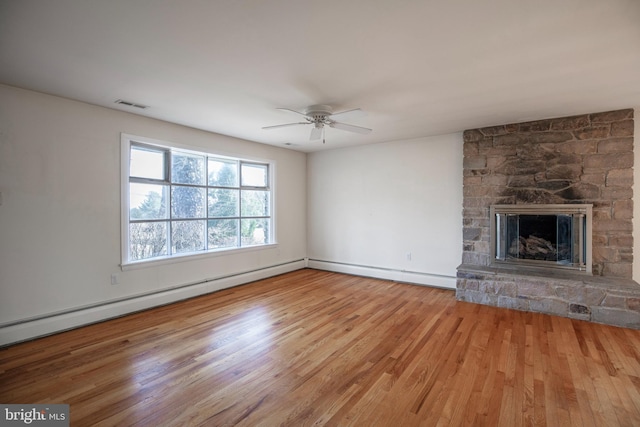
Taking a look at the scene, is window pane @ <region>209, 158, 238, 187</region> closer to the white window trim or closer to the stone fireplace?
the white window trim

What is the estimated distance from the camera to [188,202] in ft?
14.6

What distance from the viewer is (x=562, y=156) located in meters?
3.87

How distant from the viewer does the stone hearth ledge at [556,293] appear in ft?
10.8

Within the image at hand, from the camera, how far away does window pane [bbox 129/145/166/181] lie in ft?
12.7

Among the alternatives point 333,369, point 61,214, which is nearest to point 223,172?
point 61,214

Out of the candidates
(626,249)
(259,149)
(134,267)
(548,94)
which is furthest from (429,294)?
(134,267)

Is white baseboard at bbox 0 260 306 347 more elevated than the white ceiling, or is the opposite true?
the white ceiling

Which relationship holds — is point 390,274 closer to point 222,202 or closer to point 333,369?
point 333,369

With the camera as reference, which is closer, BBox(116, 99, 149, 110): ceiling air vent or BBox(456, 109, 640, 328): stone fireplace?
BBox(116, 99, 149, 110): ceiling air vent

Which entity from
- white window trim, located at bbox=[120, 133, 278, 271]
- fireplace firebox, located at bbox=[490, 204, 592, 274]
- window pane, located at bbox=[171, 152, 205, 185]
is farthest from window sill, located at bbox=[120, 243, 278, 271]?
fireplace firebox, located at bbox=[490, 204, 592, 274]

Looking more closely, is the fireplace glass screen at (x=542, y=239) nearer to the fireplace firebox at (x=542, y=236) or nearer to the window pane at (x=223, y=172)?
the fireplace firebox at (x=542, y=236)

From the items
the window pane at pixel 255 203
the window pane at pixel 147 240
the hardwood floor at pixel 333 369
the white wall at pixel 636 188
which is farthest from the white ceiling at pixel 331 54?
the hardwood floor at pixel 333 369

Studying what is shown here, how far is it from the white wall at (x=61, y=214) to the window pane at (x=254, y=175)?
59.1 inches

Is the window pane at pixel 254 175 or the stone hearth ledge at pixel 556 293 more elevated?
the window pane at pixel 254 175
